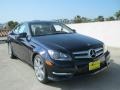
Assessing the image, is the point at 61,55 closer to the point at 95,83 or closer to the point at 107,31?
the point at 95,83

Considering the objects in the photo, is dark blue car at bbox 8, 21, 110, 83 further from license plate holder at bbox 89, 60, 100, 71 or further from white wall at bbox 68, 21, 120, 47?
white wall at bbox 68, 21, 120, 47

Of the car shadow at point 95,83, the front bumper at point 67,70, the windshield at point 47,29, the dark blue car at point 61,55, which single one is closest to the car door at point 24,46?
the dark blue car at point 61,55

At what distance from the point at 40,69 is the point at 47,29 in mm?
1498

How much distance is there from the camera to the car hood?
5.20 metres

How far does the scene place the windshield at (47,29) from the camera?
21.2 feet

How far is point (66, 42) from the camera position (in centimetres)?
548

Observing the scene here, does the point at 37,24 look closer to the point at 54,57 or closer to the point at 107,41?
the point at 54,57

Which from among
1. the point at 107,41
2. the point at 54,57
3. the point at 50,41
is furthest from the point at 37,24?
the point at 107,41

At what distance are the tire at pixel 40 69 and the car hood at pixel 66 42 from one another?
381 mm

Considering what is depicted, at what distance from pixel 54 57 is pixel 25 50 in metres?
1.60

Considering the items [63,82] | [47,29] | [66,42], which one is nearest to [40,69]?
[63,82]

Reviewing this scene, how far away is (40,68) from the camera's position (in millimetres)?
5562

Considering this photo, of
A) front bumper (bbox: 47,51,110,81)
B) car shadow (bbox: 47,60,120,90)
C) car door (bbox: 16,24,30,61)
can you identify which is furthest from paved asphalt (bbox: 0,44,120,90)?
car door (bbox: 16,24,30,61)

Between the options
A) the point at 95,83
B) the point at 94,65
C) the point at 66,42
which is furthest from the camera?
the point at 66,42
